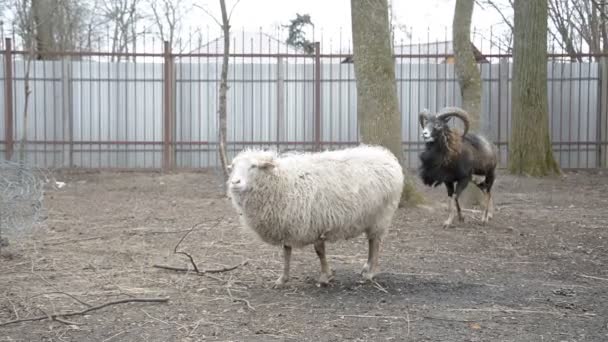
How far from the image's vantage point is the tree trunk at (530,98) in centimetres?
1511

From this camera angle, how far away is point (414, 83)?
17062 millimetres

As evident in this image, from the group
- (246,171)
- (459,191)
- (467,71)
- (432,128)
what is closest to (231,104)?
(467,71)

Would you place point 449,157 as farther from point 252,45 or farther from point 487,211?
point 252,45

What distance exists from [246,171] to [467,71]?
23.0ft

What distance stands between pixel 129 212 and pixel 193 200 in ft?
5.48

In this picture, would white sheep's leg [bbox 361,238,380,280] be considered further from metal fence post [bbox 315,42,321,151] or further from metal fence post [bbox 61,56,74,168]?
metal fence post [bbox 61,56,74,168]

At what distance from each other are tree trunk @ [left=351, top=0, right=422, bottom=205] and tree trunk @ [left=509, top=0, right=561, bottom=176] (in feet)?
18.7

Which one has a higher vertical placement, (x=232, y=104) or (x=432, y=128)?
(x=232, y=104)

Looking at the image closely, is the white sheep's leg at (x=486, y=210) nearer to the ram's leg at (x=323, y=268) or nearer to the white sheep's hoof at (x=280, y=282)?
the ram's leg at (x=323, y=268)

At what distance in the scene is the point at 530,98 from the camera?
15180 mm

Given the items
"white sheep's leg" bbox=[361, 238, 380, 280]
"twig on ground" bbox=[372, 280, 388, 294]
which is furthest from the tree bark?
"twig on ground" bbox=[372, 280, 388, 294]

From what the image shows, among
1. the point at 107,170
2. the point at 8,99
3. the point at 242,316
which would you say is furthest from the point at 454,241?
the point at 8,99

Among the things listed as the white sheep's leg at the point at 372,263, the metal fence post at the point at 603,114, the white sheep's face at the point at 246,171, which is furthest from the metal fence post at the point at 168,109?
the white sheep's face at the point at 246,171

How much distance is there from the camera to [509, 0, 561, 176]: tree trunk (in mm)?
15109
